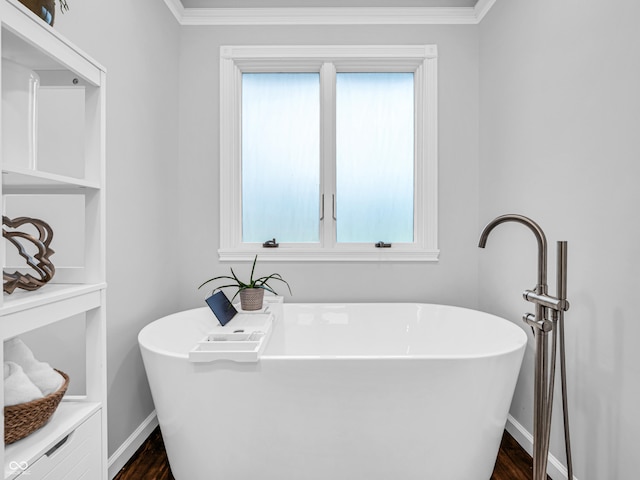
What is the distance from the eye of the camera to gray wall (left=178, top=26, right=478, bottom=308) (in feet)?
8.30

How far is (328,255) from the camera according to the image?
8.43 feet

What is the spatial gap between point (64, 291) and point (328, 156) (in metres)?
1.94

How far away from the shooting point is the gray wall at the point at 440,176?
253cm

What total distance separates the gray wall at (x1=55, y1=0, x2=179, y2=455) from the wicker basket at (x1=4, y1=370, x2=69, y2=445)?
33.0 inches

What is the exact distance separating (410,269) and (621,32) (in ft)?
5.28

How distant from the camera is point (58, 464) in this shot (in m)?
0.92

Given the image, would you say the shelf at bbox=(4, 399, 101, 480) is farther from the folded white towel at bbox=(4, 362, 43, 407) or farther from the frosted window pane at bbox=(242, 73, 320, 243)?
the frosted window pane at bbox=(242, 73, 320, 243)

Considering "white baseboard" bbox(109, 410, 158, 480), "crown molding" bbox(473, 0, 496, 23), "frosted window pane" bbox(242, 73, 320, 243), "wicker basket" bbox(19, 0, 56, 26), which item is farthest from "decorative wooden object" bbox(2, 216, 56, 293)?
"crown molding" bbox(473, 0, 496, 23)

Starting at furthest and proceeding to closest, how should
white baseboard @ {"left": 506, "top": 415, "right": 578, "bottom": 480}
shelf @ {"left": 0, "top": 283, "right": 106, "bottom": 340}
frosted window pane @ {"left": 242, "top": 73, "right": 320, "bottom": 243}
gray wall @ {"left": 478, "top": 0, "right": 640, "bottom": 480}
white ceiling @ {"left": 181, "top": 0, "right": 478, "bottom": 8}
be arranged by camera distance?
frosted window pane @ {"left": 242, "top": 73, "right": 320, "bottom": 243} < white ceiling @ {"left": 181, "top": 0, "right": 478, "bottom": 8} < white baseboard @ {"left": 506, "top": 415, "right": 578, "bottom": 480} < gray wall @ {"left": 478, "top": 0, "right": 640, "bottom": 480} < shelf @ {"left": 0, "top": 283, "right": 106, "bottom": 340}

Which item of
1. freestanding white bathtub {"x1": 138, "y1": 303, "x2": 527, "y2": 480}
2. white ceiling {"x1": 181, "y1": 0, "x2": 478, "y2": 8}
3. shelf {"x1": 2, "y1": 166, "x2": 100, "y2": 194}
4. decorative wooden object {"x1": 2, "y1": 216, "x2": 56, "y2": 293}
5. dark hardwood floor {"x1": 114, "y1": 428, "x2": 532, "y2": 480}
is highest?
white ceiling {"x1": 181, "y1": 0, "x2": 478, "y2": 8}

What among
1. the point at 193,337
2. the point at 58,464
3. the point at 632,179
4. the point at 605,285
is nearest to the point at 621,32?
the point at 632,179

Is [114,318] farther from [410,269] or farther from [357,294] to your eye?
[410,269]

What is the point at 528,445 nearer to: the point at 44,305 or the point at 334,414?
the point at 334,414

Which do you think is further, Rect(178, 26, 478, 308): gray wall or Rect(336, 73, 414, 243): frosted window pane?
Rect(336, 73, 414, 243): frosted window pane
